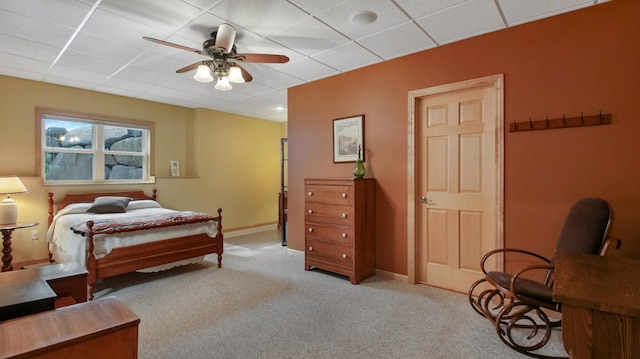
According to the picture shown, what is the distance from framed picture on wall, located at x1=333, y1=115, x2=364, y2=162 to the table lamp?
13.0ft

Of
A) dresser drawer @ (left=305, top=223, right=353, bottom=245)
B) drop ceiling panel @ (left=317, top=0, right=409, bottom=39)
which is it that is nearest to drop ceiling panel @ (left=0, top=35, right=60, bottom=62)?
drop ceiling panel @ (left=317, top=0, right=409, bottom=39)

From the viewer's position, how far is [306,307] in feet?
9.23

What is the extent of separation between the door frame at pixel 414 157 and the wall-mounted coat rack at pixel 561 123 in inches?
5.5

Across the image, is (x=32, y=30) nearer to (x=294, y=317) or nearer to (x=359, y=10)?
(x=359, y=10)

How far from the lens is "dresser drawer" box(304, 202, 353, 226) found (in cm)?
348

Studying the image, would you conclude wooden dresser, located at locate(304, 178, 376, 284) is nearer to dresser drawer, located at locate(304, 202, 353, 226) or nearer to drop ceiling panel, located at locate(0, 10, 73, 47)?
dresser drawer, located at locate(304, 202, 353, 226)

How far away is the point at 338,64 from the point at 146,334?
331cm

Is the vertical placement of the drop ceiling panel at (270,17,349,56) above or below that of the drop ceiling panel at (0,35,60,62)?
above

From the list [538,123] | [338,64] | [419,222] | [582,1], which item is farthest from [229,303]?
[582,1]

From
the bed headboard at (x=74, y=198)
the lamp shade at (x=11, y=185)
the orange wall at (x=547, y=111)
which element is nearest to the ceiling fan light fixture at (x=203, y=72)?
the orange wall at (x=547, y=111)

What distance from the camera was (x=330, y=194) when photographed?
Result: 144 inches

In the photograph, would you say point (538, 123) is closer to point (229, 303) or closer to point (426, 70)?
point (426, 70)

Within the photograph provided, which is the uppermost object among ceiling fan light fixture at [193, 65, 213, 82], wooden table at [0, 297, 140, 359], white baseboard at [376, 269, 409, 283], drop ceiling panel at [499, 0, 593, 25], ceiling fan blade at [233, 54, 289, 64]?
drop ceiling panel at [499, 0, 593, 25]

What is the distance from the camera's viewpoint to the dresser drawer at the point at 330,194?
11.4ft
